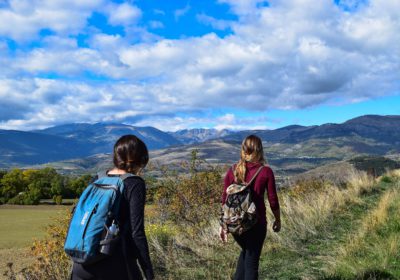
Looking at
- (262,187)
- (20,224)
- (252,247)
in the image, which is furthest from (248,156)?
(20,224)

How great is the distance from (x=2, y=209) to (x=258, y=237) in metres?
60.7

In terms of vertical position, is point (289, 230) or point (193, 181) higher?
point (193, 181)

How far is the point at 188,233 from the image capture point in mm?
8594

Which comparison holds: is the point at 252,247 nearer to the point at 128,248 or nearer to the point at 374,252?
the point at 128,248

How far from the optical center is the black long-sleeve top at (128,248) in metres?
3.04

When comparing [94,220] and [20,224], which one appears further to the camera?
[20,224]

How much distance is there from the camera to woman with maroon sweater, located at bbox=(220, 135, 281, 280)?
14.4 feet

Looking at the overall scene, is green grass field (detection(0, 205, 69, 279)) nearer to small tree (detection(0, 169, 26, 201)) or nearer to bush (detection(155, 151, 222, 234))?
small tree (detection(0, 169, 26, 201))

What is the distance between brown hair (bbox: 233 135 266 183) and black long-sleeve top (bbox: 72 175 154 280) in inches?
60.0

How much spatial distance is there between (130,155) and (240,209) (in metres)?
1.53

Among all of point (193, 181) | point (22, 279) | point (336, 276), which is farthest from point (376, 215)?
point (22, 279)

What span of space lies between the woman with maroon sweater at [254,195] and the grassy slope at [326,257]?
116 cm

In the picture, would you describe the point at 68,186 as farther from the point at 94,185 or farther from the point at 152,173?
the point at 94,185

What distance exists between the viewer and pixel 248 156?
14.7 feet
